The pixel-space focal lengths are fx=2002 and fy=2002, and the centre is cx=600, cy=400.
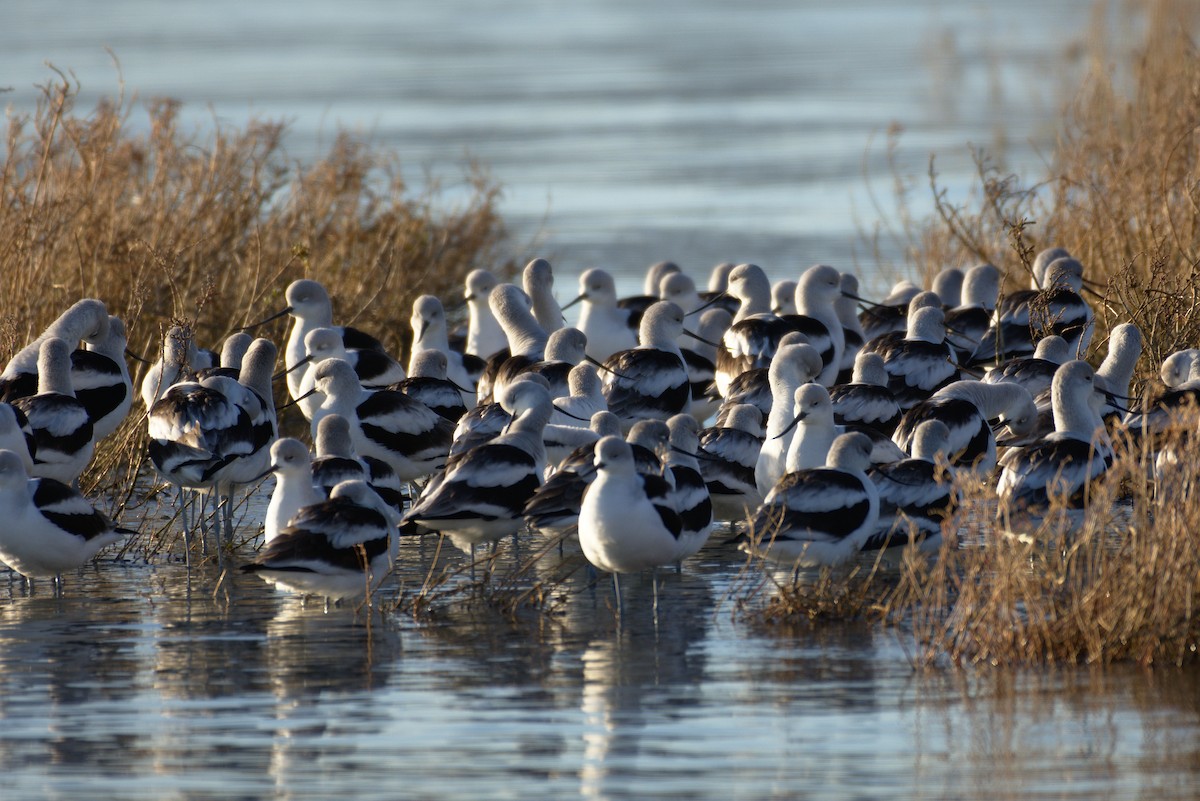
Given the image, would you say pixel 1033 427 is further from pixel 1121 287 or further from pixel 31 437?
pixel 31 437

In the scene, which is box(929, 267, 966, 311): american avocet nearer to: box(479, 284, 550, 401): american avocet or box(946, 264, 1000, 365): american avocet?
box(946, 264, 1000, 365): american avocet

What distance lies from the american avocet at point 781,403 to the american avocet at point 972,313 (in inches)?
87.5

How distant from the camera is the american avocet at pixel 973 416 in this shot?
9.66 metres

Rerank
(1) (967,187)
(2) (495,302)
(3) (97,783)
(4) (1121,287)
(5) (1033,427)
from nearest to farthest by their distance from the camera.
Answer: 1. (3) (97,783)
2. (5) (1033,427)
3. (4) (1121,287)
4. (2) (495,302)
5. (1) (967,187)

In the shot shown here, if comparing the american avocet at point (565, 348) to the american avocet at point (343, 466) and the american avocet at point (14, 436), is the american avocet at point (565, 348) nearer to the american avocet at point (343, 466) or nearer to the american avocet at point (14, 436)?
the american avocet at point (343, 466)

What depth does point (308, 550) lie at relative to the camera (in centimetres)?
793

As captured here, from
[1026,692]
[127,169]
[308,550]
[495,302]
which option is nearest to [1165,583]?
[1026,692]

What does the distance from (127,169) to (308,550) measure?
7516 mm

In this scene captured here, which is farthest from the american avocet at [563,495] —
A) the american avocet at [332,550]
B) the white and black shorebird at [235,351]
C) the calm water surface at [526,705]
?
the white and black shorebird at [235,351]

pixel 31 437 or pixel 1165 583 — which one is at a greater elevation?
pixel 31 437

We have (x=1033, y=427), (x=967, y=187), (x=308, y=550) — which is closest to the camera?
(x=308, y=550)

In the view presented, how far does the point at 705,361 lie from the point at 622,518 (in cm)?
540

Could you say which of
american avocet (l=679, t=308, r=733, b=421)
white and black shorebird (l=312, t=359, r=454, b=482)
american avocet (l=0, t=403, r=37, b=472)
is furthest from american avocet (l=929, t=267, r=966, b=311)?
american avocet (l=0, t=403, r=37, b=472)

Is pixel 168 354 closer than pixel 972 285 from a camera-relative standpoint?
Yes
